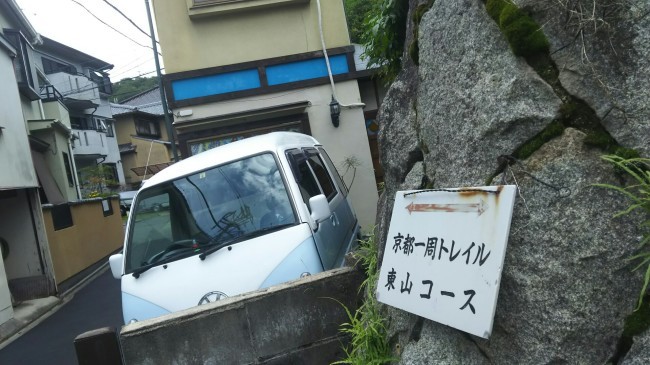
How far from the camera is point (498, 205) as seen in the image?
2193mm

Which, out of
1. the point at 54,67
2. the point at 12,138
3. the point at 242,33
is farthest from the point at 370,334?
the point at 54,67

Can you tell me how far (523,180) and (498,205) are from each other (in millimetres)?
227

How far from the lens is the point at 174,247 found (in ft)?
15.6

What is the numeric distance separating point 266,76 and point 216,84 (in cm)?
104

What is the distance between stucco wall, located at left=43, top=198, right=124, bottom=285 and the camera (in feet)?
45.6

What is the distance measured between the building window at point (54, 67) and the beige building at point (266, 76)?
2715cm

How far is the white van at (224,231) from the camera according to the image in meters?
4.33

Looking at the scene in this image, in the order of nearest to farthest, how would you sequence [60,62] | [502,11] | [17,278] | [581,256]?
[581,256] < [502,11] < [17,278] < [60,62]

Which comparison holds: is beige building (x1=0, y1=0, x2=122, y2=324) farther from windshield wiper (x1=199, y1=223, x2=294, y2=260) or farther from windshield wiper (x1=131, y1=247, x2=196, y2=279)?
windshield wiper (x1=199, y1=223, x2=294, y2=260)

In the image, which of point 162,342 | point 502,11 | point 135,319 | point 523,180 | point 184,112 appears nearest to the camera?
point 523,180

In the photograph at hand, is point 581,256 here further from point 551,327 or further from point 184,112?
point 184,112

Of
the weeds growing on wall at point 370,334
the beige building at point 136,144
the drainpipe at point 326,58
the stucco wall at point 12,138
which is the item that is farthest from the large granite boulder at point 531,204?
the beige building at point 136,144

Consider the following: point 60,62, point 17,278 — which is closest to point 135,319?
point 17,278

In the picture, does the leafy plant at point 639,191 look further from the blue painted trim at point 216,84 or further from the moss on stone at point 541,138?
the blue painted trim at point 216,84
